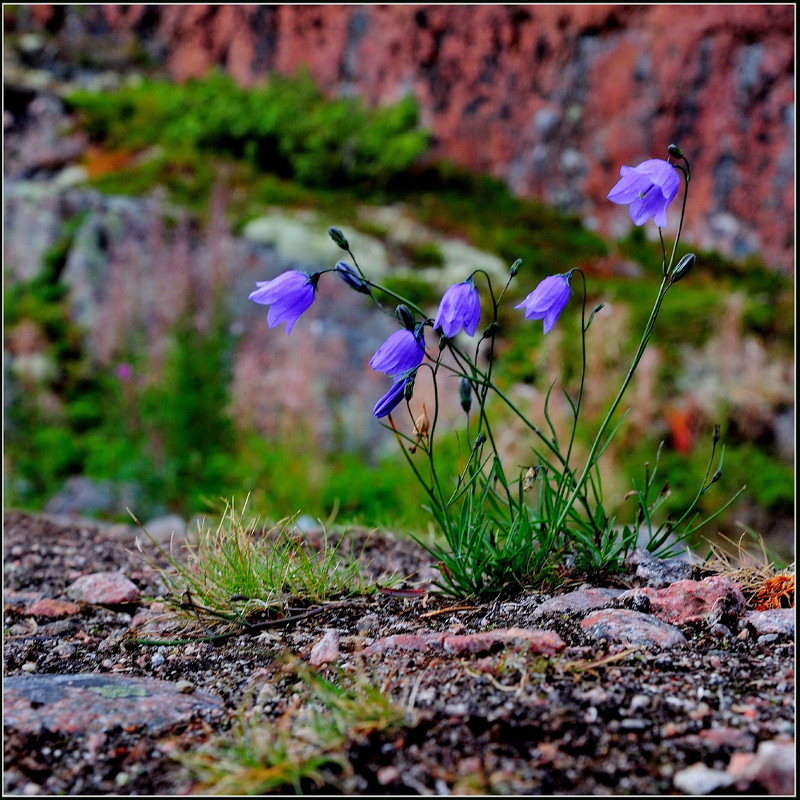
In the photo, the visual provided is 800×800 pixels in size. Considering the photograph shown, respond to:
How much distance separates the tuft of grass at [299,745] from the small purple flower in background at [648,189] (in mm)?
1298

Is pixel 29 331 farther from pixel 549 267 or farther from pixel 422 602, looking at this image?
pixel 422 602

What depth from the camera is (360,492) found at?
468cm

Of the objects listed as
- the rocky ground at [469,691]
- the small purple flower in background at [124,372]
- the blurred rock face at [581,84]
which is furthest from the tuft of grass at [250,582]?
the blurred rock face at [581,84]

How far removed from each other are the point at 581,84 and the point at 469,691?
7710 mm

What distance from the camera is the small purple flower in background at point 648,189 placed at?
199 cm

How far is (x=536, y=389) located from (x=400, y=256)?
1.78 m

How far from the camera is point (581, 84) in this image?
8117mm

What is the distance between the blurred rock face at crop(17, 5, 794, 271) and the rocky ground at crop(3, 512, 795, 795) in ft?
20.6

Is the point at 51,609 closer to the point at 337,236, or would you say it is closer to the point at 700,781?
the point at 337,236

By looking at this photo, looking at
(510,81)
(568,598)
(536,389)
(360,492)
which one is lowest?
(360,492)

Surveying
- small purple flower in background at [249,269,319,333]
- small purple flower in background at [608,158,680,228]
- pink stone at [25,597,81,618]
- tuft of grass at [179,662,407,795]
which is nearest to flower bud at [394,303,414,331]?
small purple flower in background at [249,269,319,333]

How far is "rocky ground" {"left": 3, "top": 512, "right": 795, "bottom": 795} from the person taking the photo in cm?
137

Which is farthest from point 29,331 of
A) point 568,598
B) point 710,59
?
point 710,59

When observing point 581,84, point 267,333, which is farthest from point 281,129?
point 581,84
